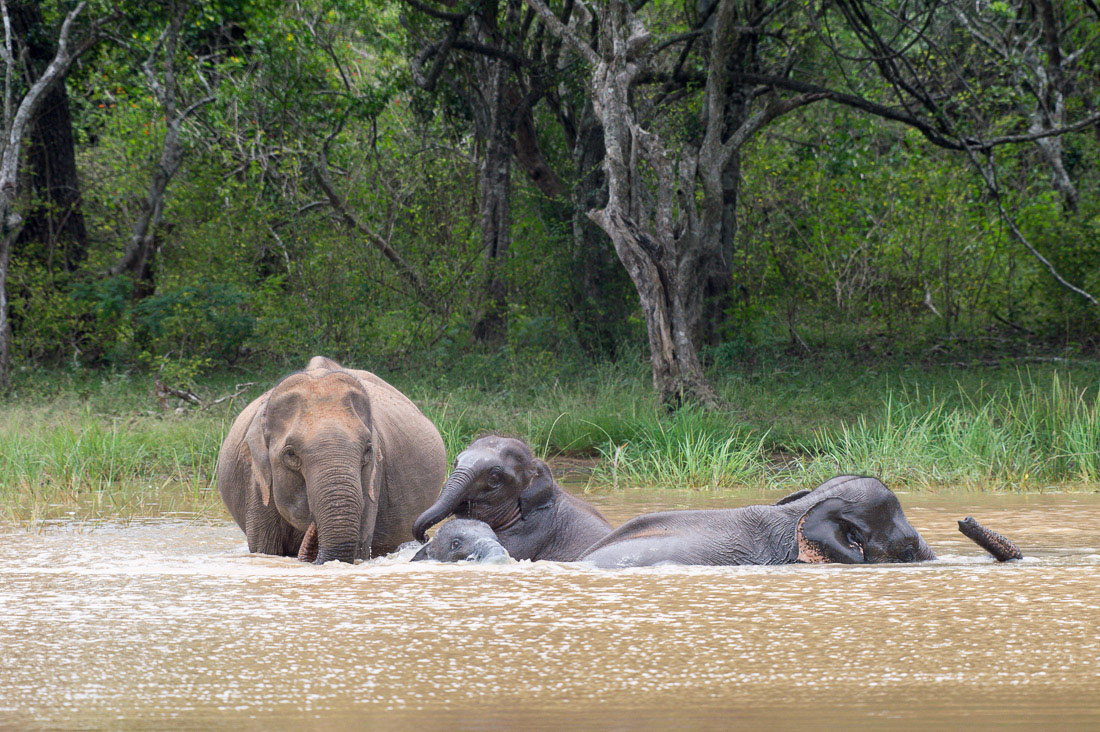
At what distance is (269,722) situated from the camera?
2729 millimetres

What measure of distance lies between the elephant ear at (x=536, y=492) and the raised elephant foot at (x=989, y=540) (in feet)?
6.26

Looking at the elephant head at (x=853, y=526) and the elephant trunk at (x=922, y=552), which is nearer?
the elephant head at (x=853, y=526)

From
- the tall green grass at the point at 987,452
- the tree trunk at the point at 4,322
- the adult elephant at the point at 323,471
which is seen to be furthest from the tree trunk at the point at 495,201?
the adult elephant at the point at 323,471

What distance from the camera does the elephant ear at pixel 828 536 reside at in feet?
16.3

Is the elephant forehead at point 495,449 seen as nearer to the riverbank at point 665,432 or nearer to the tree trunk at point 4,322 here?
the riverbank at point 665,432

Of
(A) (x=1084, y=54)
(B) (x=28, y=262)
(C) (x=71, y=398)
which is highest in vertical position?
(A) (x=1084, y=54)

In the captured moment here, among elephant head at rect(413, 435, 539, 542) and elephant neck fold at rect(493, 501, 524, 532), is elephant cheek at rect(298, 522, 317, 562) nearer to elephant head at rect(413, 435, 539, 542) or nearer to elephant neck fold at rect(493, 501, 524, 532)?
elephant head at rect(413, 435, 539, 542)

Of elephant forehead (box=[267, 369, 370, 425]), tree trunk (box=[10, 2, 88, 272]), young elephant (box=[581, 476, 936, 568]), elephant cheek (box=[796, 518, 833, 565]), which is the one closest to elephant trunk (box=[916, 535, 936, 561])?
young elephant (box=[581, 476, 936, 568])

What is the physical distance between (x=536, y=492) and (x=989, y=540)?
2.07 m

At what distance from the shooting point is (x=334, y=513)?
524cm

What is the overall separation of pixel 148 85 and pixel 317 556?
11739 mm

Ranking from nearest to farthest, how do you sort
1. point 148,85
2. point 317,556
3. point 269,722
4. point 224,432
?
1. point 269,722
2. point 317,556
3. point 224,432
4. point 148,85

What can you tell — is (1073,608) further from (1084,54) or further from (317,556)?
(1084,54)

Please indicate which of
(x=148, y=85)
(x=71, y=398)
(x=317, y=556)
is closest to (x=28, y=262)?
(x=148, y=85)
